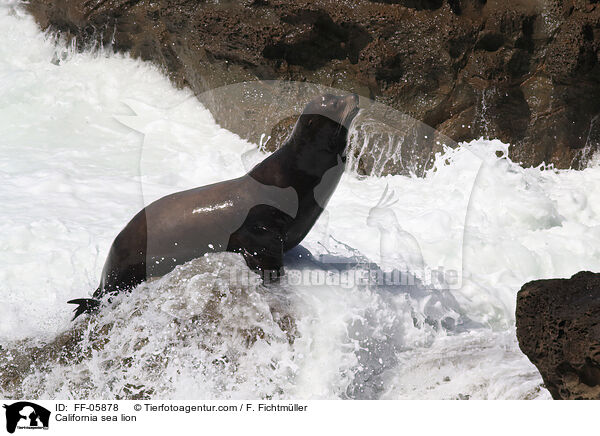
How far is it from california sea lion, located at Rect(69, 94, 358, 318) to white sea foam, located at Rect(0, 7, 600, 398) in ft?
0.73

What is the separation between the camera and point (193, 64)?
26.2ft

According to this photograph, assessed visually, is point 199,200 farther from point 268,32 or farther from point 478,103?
point 478,103

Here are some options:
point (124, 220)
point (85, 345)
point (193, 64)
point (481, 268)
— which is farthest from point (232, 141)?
point (85, 345)

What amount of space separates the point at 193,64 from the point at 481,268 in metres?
4.31

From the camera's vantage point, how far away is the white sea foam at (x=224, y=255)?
3537 mm

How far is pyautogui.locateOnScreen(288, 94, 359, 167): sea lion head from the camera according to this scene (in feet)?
13.4

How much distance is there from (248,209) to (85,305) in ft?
3.71

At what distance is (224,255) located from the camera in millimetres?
3945

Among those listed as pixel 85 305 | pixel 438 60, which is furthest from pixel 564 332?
pixel 438 60

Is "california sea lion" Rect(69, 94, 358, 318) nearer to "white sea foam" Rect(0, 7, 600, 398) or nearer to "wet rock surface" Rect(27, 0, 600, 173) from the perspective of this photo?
"white sea foam" Rect(0, 7, 600, 398)

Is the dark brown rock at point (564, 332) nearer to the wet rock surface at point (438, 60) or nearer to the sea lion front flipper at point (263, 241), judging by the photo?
the sea lion front flipper at point (263, 241)
